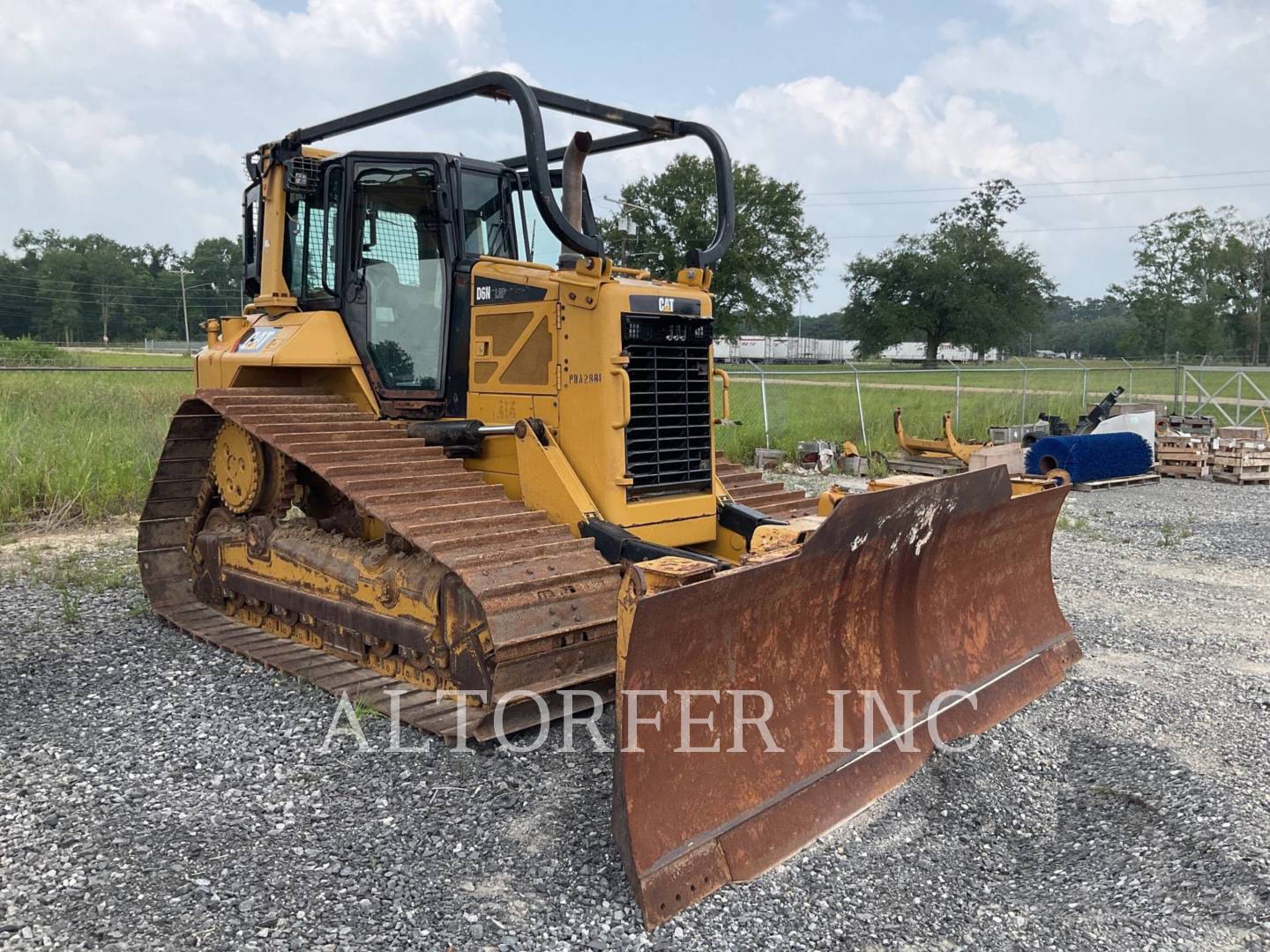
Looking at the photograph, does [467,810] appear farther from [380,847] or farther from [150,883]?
[150,883]

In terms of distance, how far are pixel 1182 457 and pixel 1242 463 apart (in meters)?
0.81

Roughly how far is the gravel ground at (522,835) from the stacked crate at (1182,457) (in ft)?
36.2

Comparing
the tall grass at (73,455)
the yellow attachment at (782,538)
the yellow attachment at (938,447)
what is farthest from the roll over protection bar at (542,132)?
the yellow attachment at (938,447)

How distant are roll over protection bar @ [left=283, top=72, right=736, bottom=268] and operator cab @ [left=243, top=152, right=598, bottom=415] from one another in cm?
35

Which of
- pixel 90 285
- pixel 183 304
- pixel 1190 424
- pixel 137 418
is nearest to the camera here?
pixel 137 418

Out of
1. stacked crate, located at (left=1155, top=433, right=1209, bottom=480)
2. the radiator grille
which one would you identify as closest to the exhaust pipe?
the radiator grille

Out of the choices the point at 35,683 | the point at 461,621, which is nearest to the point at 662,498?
the point at 461,621

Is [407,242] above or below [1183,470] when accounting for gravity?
above

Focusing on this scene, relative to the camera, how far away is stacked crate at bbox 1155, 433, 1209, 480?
15.4 m

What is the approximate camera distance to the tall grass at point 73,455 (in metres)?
9.92

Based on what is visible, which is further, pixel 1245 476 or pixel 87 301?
pixel 87 301

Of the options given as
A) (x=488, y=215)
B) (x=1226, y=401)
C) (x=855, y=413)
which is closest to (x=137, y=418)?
(x=488, y=215)

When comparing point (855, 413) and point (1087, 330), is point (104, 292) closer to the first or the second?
point (855, 413)

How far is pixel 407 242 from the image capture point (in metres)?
5.97
